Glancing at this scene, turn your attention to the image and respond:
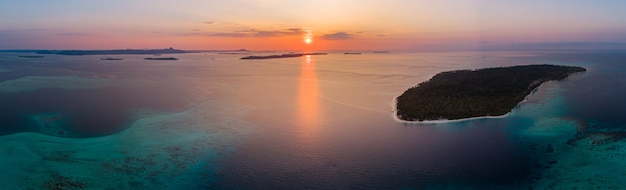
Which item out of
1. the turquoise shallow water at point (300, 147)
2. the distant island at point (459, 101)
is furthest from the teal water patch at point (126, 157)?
the distant island at point (459, 101)

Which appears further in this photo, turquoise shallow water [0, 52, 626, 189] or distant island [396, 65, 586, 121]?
distant island [396, 65, 586, 121]

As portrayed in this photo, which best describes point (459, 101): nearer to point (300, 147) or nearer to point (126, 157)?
point (300, 147)

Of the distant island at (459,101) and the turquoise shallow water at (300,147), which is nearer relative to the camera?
the turquoise shallow water at (300,147)

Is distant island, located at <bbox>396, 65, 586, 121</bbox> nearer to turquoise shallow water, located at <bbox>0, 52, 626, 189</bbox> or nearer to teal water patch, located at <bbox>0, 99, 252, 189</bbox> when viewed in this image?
turquoise shallow water, located at <bbox>0, 52, 626, 189</bbox>

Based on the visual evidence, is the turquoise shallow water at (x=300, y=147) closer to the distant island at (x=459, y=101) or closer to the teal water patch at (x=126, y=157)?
the teal water patch at (x=126, y=157)

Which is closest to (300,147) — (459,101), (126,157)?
(126,157)

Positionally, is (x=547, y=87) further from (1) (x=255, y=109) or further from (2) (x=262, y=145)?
(2) (x=262, y=145)

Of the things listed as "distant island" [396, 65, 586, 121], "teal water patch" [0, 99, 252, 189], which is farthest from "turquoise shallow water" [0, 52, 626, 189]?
"distant island" [396, 65, 586, 121]

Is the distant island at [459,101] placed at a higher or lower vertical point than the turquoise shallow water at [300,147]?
higher

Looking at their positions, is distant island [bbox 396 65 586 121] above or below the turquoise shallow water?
above
